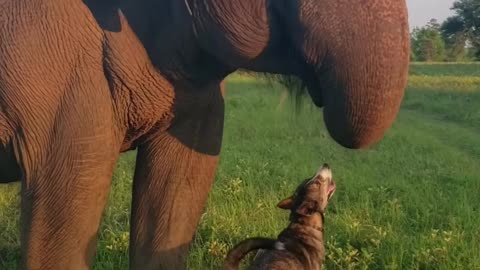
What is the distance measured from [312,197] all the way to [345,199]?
2.05 meters

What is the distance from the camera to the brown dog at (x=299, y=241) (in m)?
2.48

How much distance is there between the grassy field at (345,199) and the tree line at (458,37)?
875 inches

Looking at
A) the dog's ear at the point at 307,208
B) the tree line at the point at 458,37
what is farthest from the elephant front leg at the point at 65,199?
the tree line at the point at 458,37

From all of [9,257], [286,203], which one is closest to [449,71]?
[9,257]

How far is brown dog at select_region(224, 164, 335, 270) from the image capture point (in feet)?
8.15

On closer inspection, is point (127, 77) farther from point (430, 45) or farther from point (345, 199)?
point (430, 45)

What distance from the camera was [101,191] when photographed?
1974 millimetres

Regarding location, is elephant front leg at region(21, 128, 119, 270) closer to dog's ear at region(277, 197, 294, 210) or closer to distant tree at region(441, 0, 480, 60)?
dog's ear at region(277, 197, 294, 210)

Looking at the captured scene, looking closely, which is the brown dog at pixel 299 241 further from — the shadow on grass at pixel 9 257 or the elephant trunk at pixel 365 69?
the shadow on grass at pixel 9 257

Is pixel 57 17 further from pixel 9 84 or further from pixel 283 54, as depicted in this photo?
pixel 283 54

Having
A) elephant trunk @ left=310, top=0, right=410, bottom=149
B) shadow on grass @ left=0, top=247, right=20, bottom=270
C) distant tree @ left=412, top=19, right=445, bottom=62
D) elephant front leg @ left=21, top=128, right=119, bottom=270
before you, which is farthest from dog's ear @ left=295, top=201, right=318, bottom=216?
distant tree @ left=412, top=19, right=445, bottom=62

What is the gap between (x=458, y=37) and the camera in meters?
34.6

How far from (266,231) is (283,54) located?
1.98m

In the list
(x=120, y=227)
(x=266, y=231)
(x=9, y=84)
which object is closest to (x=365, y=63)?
(x=9, y=84)
